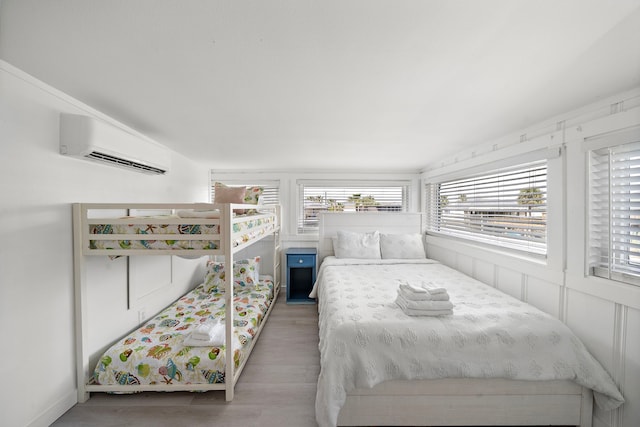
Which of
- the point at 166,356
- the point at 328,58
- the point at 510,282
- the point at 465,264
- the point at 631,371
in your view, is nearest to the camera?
the point at 328,58

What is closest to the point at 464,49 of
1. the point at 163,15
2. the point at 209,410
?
the point at 163,15

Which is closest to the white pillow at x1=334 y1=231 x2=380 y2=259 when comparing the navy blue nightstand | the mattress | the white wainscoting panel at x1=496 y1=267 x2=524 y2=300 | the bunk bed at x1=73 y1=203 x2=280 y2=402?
the navy blue nightstand

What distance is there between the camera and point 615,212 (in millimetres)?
1497

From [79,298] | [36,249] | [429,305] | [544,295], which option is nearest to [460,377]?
[429,305]

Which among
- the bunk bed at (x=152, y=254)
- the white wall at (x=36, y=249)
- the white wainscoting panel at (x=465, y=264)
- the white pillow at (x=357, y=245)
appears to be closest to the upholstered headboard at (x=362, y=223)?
the white pillow at (x=357, y=245)

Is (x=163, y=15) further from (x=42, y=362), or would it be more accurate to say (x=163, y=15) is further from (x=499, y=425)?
(x=499, y=425)

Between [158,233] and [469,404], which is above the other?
[158,233]

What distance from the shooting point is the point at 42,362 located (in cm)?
145

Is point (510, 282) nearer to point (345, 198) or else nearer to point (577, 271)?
point (577, 271)

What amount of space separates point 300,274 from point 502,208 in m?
2.81

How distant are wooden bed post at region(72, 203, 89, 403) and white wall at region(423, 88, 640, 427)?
11.0ft

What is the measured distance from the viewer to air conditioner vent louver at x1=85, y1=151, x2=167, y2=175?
1.74 metres

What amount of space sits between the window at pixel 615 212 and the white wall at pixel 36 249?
137 inches

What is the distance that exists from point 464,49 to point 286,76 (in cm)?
85
